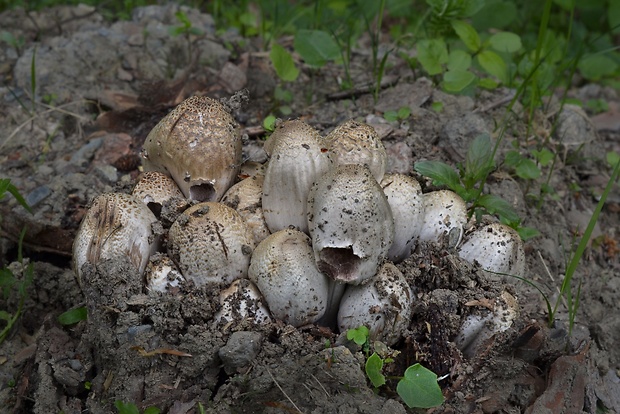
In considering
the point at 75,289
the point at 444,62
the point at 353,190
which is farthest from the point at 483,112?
the point at 75,289

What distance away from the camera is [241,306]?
2.39 metres

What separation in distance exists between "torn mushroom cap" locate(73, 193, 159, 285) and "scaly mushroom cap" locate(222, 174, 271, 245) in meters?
0.34

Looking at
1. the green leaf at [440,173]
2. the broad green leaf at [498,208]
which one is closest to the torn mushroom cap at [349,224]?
the green leaf at [440,173]

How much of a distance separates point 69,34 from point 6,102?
2.77ft

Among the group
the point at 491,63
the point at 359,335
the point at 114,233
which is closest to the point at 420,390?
the point at 359,335

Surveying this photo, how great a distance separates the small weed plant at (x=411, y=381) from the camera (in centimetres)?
224

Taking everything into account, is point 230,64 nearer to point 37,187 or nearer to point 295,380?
→ point 37,187

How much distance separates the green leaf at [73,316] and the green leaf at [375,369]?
1.16 meters

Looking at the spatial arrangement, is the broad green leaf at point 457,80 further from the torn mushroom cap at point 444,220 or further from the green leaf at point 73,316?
the green leaf at point 73,316

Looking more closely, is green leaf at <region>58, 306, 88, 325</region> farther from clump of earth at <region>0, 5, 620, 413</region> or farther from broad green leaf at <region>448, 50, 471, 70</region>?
broad green leaf at <region>448, 50, 471, 70</region>

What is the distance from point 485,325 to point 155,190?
1402 millimetres

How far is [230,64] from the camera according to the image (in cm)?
416

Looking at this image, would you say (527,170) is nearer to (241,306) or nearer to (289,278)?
(289,278)

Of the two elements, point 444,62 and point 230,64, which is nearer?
point 444,62
